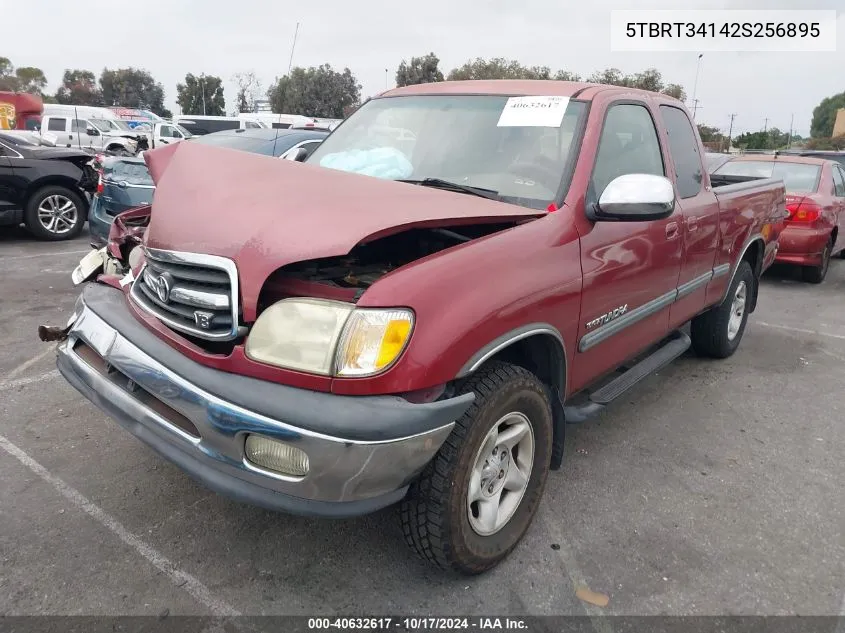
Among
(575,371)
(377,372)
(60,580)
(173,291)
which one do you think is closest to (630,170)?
(575,371)

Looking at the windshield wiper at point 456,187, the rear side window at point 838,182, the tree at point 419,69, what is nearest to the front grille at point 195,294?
the windshield wiper at point 456,187

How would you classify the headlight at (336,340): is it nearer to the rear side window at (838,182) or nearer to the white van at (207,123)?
the rear side window at (838,182)

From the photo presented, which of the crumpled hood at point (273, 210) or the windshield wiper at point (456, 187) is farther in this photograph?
the windshield wiper at point (456, 187)

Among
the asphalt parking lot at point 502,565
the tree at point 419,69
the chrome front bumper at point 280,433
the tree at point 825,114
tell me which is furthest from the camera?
the tree at point 825,114

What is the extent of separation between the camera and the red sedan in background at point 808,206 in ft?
25.6

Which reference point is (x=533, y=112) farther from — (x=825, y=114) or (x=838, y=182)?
(x=825, y=114)

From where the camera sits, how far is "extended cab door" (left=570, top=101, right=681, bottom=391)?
2824mm

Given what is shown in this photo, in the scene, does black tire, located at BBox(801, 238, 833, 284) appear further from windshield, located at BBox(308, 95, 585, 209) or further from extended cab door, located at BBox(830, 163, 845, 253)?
windshield, located at BBox(308, 95, 585, 209)

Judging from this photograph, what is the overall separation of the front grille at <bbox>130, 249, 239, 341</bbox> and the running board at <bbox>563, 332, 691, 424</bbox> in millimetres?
1490

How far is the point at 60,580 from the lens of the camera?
237cm

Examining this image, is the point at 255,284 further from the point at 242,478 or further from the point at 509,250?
the point at 509,250

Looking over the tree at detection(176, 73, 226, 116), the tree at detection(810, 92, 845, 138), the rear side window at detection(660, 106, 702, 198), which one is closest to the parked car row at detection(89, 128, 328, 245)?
the rear side window at detection(660, 106, 702, 198)

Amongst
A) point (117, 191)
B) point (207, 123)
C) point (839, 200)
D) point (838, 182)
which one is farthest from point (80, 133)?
point (839, 200)

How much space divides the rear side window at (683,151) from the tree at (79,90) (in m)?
86.5
